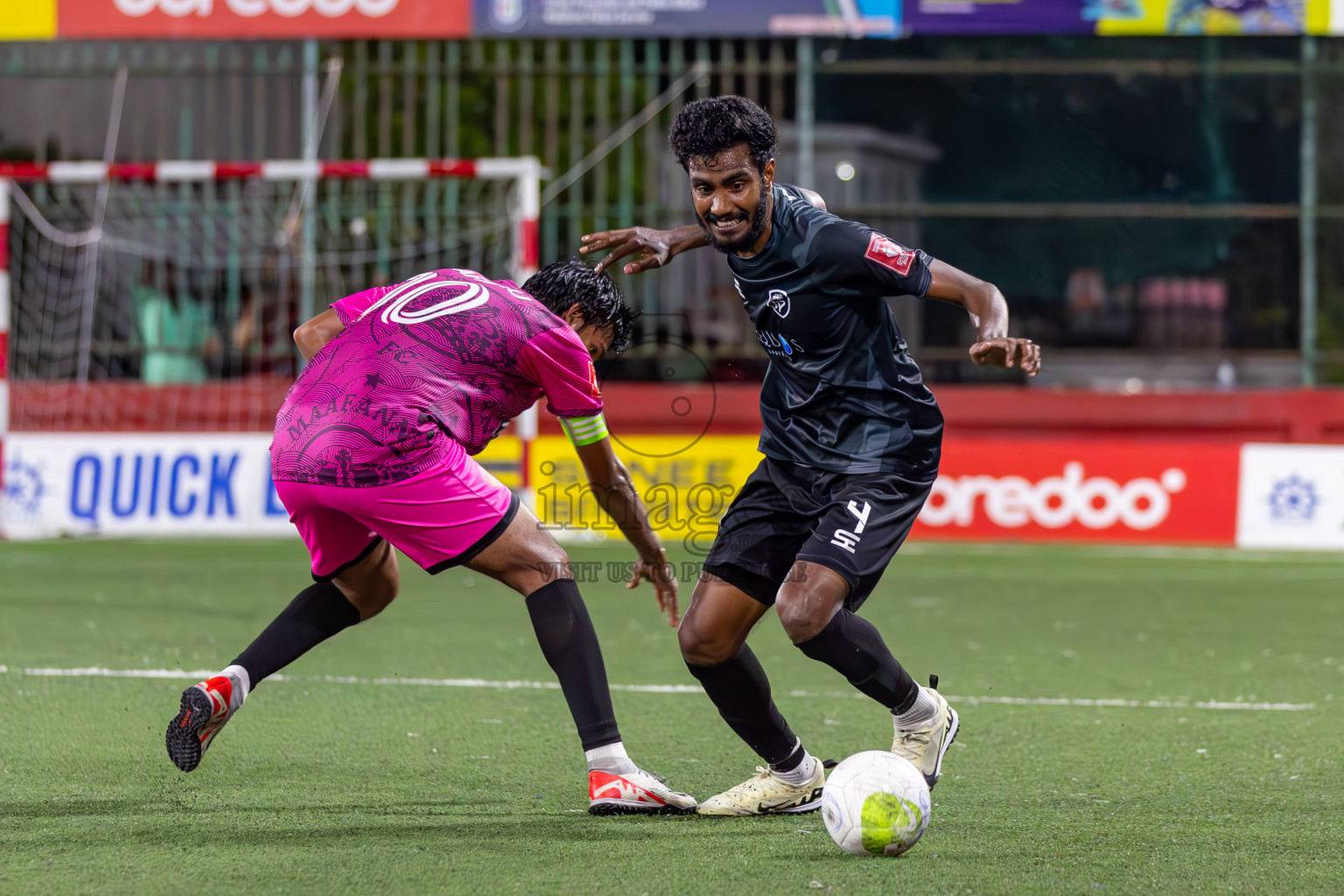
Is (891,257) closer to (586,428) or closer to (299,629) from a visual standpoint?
(586,428)

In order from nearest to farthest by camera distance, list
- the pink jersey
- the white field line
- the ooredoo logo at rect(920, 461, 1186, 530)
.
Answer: the pink jersey, the white field line, the ooredoo logo at rect(920, 461, 1186, 530)

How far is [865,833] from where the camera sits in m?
3.73

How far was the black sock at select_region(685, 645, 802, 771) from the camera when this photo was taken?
4355mm

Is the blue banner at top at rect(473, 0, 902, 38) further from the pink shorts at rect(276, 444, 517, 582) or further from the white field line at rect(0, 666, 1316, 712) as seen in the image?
the pink shorts at rect(276, 444, 517, 582)

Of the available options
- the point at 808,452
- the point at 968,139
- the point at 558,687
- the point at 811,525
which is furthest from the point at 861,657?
the point at 968,139

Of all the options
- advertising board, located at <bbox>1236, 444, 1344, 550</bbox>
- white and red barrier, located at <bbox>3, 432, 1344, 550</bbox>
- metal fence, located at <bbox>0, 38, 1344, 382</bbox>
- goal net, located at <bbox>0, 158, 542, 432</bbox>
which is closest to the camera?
advertising board, located at <bbox>1236, 444, 1344, 550</bbox>

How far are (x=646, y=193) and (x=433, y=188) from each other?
1.92 m

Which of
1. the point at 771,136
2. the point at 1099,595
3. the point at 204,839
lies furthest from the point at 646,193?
the point at 204,839

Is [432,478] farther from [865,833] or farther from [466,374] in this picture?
[865,833]

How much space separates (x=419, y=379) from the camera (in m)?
4.15

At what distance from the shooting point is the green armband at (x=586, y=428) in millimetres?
4309

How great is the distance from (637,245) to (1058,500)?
8.43m

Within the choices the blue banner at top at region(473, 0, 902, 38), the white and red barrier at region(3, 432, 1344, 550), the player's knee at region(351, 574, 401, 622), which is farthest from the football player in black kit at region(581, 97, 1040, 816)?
the blue banner at top at region(473, 0, 902, 38)

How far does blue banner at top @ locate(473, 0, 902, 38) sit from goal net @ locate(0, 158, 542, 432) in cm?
129
